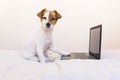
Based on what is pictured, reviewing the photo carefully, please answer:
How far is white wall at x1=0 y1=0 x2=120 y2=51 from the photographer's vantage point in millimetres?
2236

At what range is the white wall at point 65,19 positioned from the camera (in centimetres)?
224

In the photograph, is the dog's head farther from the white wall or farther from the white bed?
the white wall

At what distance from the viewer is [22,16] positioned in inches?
88.4

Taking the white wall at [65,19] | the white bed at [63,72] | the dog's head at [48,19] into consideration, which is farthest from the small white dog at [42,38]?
the white wall at [65,19]

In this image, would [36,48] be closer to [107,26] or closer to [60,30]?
[60,30]

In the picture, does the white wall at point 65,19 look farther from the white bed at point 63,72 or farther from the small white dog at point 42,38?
the white bed at point 63,72

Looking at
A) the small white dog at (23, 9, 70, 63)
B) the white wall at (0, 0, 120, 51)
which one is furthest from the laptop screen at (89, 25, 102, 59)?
the white wall at (0, 0, 120, 51)

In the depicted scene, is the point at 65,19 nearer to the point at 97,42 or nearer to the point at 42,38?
the point at 97,42

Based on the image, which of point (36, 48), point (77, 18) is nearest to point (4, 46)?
point (77, 18)

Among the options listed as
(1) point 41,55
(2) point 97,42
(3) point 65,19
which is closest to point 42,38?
(1) point 41,55

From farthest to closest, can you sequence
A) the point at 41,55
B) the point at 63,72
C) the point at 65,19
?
1. the point at 65,19
2. the point at 41,55
3. the point at 63,72

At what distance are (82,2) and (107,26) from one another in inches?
16.0

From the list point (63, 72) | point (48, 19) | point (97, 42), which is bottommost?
point (63, 72)

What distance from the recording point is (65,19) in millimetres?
2260
